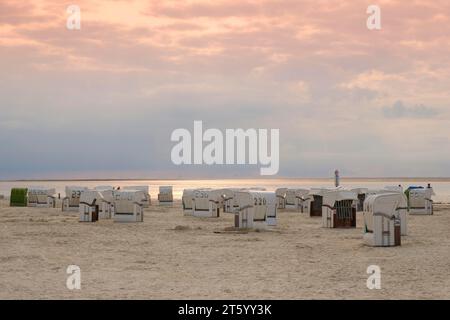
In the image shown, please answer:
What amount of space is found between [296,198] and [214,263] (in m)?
34.7

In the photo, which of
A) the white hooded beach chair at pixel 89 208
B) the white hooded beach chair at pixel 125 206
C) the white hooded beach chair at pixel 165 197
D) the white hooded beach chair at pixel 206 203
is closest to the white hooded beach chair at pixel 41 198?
the white hooded beach chair at pixel 165 197

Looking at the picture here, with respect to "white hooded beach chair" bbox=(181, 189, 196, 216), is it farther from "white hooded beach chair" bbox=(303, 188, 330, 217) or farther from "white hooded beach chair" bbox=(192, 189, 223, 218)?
"white hooded beach chair" bbox=(303, 188, 330, 217)

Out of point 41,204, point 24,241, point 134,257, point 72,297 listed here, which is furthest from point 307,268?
point 41,204

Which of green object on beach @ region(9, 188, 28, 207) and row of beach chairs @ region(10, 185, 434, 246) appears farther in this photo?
green object on beach @ region(9, 188, 28, 207)

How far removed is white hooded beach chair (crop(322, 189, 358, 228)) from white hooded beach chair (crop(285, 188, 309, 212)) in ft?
56.0

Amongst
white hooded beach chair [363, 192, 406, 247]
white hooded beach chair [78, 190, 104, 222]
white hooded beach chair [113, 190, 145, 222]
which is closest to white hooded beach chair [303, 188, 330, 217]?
white hooded beach chair [113, 190, 145, 222]

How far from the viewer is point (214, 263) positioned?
67.3ft

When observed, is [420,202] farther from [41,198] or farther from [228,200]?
[41,198]

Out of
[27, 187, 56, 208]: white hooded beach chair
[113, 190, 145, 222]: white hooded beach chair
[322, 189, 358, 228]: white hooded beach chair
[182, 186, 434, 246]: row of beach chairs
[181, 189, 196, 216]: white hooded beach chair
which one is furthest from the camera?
[27, 187, 56, 208]: white hooded beach chair

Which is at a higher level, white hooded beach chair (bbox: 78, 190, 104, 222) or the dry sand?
white hooded beach chair (bbox: 78, 190, 104, 222)

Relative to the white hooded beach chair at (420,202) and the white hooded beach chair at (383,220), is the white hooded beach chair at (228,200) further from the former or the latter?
the white hooded beach chair at (383,220)

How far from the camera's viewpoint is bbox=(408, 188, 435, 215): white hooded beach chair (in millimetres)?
49656
